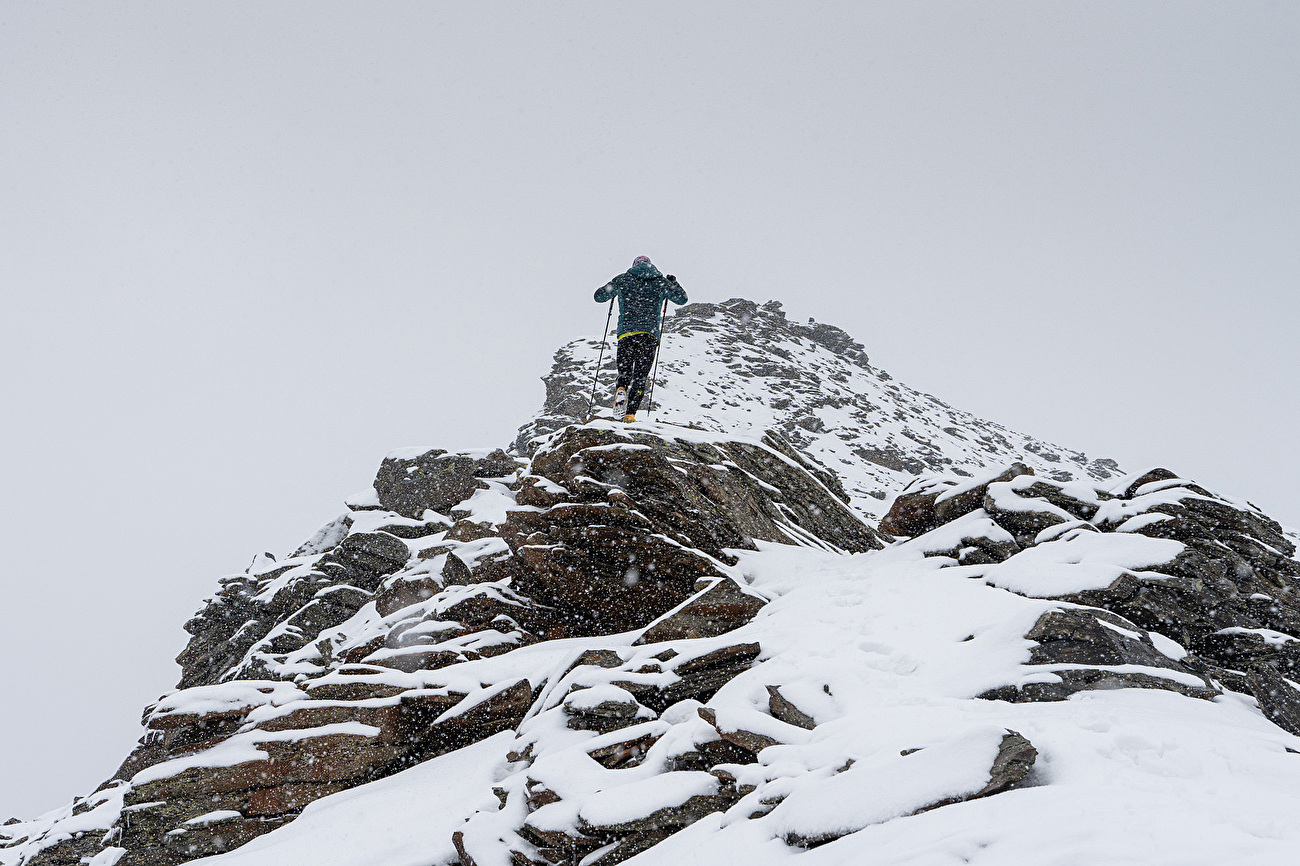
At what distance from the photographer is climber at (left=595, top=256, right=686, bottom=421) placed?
42.0 ft

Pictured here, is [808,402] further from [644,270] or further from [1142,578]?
[1142,578]

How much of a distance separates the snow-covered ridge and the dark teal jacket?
17878 mm

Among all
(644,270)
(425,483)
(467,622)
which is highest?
(644,270)

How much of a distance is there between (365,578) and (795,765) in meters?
14.3

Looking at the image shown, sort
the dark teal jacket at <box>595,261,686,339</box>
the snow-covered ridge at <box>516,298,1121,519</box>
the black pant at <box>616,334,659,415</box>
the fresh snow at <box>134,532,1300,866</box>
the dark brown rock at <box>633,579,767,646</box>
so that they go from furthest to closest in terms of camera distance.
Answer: the snow-covered ridge at <box>516,298,1121,519</box>, the black pant at <box>616,334,659,415</box>, the dark teal jacket at <box>595,261,686,339</box>, the dark brown rock at <box>633,579,767,646</box>, the fresh snow at <box>134,532,1300,866</box>

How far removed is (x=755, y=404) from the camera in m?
49.9

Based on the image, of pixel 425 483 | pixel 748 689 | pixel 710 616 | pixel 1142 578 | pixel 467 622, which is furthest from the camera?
pixel 425 483

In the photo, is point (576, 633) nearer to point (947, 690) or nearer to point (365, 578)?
point (947, 690)

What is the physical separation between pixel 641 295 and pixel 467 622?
21.8 feet

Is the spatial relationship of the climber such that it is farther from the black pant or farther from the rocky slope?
the rocky slope

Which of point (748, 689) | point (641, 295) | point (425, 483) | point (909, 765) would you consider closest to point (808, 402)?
point (425, 483)

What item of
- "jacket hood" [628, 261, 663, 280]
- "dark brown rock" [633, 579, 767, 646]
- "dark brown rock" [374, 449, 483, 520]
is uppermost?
"jacket hood" [628, 261, 663, 280]

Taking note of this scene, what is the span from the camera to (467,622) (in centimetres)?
1120

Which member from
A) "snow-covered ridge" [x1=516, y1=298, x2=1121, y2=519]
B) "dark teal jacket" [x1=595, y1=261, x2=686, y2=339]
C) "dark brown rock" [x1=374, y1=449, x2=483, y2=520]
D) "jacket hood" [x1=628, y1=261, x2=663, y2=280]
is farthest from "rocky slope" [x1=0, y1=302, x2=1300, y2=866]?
"snow-covered ridge" [x1=516, y1=298, x2=1121, y2=519]
